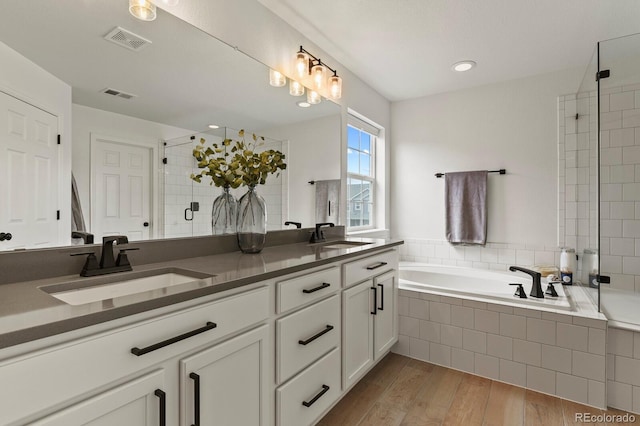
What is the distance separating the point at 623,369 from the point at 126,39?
304 centimetres

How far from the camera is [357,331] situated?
1.89 m

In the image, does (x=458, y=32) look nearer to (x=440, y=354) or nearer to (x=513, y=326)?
(x=513, y=326)

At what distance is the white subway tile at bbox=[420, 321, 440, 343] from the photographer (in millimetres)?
2428

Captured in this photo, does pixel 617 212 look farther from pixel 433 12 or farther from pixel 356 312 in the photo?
pixel 356 312

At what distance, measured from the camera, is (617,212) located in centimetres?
258

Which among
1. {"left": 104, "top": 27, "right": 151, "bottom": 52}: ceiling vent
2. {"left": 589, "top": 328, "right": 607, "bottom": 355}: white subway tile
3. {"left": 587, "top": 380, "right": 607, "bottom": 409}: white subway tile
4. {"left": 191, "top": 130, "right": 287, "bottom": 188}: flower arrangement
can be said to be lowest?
{"left": 587, "top": 380, "right": 607, "bottom": 409}: white subway tile

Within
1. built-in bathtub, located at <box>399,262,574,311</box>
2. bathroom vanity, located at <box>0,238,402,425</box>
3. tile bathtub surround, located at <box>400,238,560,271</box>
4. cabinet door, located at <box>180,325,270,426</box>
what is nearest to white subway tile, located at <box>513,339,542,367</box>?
built-in bathtub, located at <box>399,262,574,311</box>

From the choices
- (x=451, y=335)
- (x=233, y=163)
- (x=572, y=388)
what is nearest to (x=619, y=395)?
(x=572, y=388)

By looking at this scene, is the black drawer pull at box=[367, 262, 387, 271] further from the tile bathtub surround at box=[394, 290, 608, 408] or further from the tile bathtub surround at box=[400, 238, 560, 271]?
the tile bathtub surround at box=[400, 238, 560, 271]

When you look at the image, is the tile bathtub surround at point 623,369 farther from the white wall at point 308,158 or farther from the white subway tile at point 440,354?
the white wall at point 308,158

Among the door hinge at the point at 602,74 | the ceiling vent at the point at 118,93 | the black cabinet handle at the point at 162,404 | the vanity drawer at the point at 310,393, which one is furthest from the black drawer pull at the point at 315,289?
the door hinge at the point at 602,74

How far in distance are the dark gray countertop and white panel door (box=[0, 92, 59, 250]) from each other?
0.55 feet

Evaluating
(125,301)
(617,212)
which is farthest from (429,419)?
(617,212)

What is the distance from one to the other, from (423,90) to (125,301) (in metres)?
3.41
